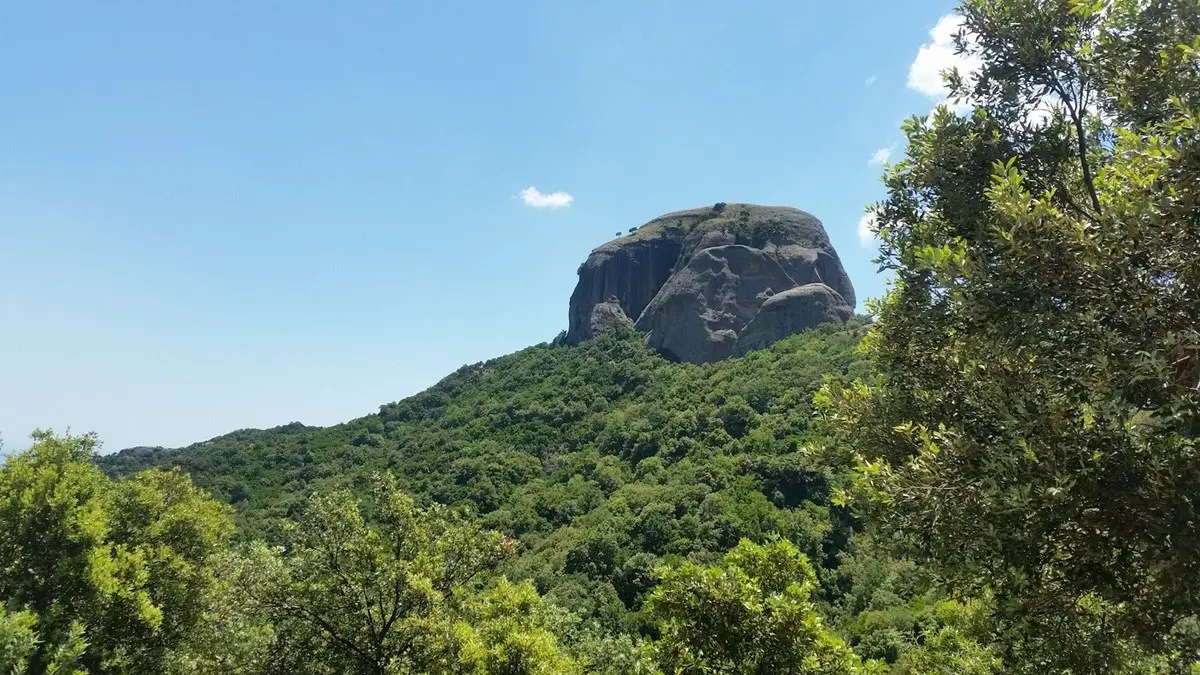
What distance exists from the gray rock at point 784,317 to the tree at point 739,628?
2963 inches

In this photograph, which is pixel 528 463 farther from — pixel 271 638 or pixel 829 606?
pixel 271 638

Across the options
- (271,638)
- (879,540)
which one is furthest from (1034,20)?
(271,638)

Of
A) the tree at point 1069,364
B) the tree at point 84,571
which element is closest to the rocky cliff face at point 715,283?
the tree at point 84,571

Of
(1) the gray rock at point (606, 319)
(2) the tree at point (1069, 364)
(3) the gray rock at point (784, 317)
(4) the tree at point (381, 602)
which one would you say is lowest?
(4) the tree at point (381, 602)

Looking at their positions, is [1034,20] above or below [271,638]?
above

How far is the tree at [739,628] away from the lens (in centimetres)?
767

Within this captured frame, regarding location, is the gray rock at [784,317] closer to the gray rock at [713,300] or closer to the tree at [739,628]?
the gray rock at [713,300]

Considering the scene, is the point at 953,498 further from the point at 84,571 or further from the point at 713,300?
the point at 713,300

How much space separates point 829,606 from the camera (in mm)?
38719

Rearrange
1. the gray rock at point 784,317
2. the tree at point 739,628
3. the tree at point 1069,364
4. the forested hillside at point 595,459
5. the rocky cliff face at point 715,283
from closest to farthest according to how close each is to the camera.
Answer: the tree at point 1069,364 → the tree at point 739,628 → the forested hillside at point 595,459 → the gray rock at point 784,317 → the rocky cliff face at point 715,283

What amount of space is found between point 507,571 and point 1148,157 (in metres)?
48.2

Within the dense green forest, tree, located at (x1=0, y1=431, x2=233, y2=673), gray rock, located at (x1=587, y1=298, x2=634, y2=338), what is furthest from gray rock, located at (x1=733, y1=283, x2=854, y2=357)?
tree, located at (x1=0, y1=431, x2=233, y2=673)

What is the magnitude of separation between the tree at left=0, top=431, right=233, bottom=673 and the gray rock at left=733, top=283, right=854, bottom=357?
72996 millimetres

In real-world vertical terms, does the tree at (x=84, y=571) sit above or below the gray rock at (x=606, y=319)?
below
